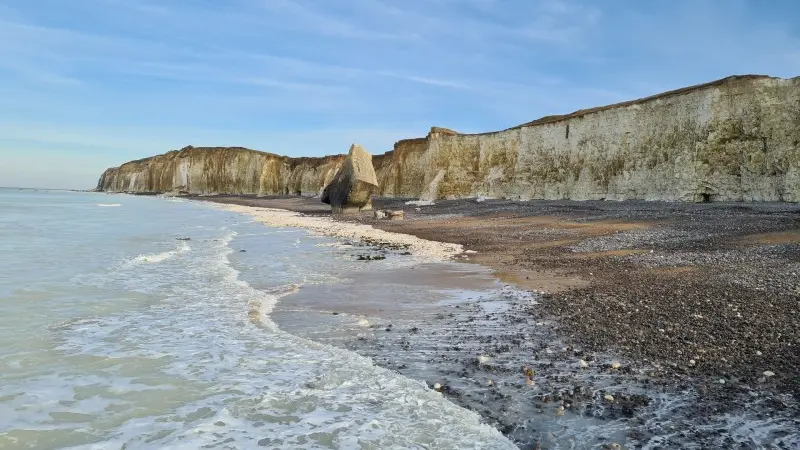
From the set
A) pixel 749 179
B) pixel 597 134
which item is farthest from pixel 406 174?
pixel 749 179

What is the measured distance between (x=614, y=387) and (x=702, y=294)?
4.14 m

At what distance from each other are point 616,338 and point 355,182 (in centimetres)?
2751

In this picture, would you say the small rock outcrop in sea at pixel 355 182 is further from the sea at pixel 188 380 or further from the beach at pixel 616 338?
the sea at pixel 188 380

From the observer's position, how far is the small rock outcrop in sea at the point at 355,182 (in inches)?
1282

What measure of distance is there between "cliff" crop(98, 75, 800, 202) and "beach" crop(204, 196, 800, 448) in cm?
1333

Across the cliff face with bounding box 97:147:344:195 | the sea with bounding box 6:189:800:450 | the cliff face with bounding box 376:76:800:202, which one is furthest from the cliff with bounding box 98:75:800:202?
the cliff face with bounding box 97:147:344:195

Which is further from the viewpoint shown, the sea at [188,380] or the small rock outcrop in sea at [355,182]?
the small rock outcrop in sea at [355,182]

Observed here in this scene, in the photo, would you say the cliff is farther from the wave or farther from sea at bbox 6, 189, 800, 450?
the wave

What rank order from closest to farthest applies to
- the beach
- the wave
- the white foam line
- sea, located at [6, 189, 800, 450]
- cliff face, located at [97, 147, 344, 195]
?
sea, located at [6, 189, 800, 450] → the beach → the wave → the white foam line → cliff face, located at [97, 147, 344, 195]

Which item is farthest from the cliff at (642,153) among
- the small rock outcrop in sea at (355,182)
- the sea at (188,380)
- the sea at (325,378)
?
the sea at (188,380)

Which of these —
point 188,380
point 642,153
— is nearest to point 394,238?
point 188,380

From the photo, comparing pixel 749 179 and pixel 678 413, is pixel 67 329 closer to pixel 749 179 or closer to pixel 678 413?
pixel 678 413

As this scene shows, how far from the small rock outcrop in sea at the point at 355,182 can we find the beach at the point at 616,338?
2085 centimetres

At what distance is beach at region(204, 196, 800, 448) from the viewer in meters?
3.82
